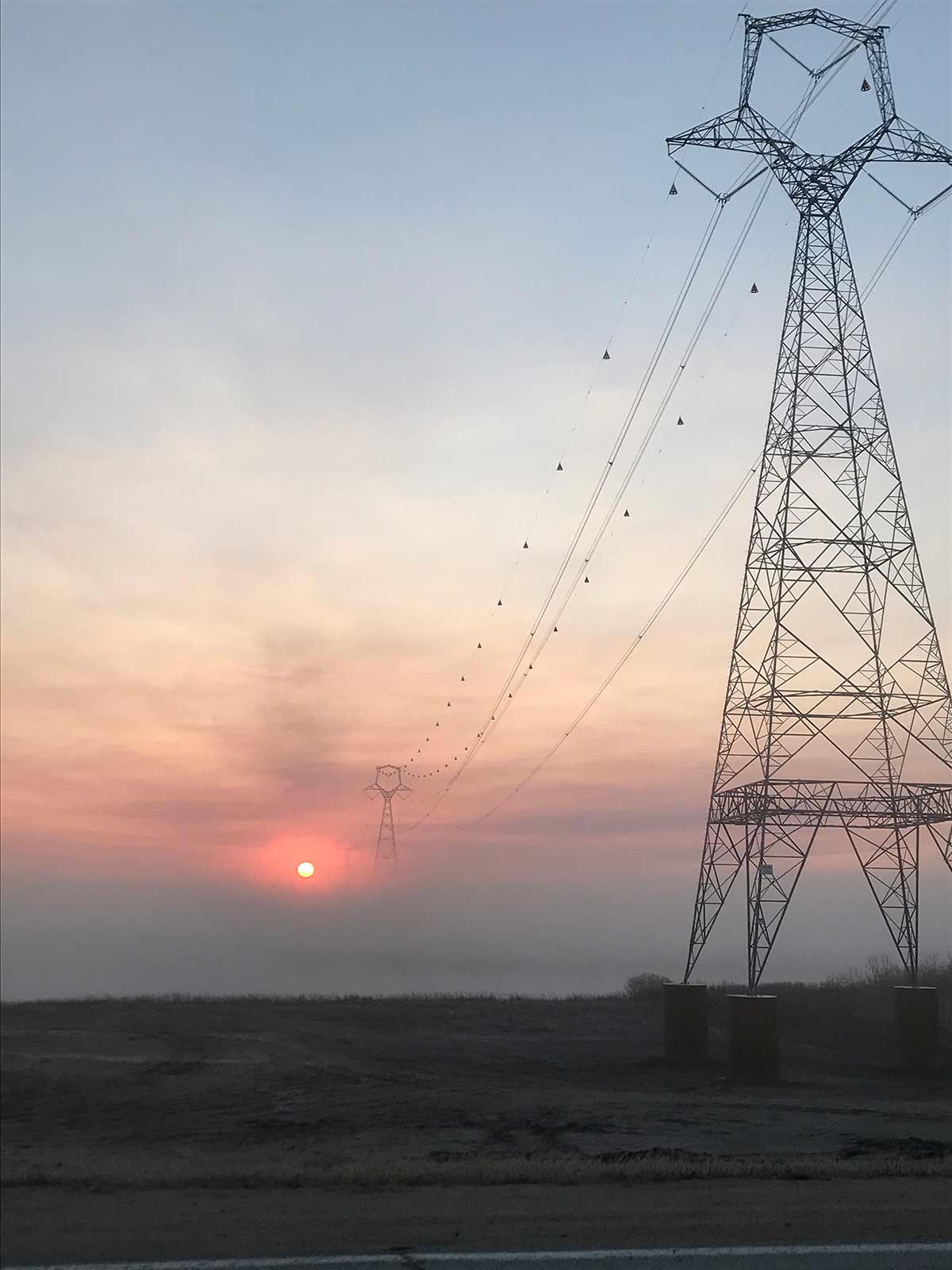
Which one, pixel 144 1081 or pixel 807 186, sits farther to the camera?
pixel 807 186

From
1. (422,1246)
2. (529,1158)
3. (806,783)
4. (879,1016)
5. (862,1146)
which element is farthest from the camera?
(879,1016)

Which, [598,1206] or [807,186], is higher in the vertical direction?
[807,186]

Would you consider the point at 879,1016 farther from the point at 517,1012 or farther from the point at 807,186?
the point at 807,186

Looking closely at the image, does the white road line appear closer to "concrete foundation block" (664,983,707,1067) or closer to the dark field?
the dark field

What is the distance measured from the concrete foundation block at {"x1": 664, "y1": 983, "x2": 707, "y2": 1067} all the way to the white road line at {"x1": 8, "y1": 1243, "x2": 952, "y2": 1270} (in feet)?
74.2

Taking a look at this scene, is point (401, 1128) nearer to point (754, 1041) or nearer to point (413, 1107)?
point (413, 1107)

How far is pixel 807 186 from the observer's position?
121 feet

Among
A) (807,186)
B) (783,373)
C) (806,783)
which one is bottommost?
(806,783)

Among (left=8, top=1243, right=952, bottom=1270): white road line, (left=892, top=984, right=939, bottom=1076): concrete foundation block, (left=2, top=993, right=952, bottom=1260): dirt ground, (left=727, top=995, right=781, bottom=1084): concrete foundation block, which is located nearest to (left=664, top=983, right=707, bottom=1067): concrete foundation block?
(left=2, top=993, right=952, bottom=1260): dirt ground

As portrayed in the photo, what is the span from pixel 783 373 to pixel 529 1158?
84.0 feet

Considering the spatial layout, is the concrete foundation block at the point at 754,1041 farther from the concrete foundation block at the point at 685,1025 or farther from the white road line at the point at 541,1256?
the white road line at the point at 541,1256

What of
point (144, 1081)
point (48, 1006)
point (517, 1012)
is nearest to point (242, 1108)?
point (144, 1081)

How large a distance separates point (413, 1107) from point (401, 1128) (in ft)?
7.81

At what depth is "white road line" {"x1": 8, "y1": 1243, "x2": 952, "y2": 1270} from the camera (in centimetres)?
1266
